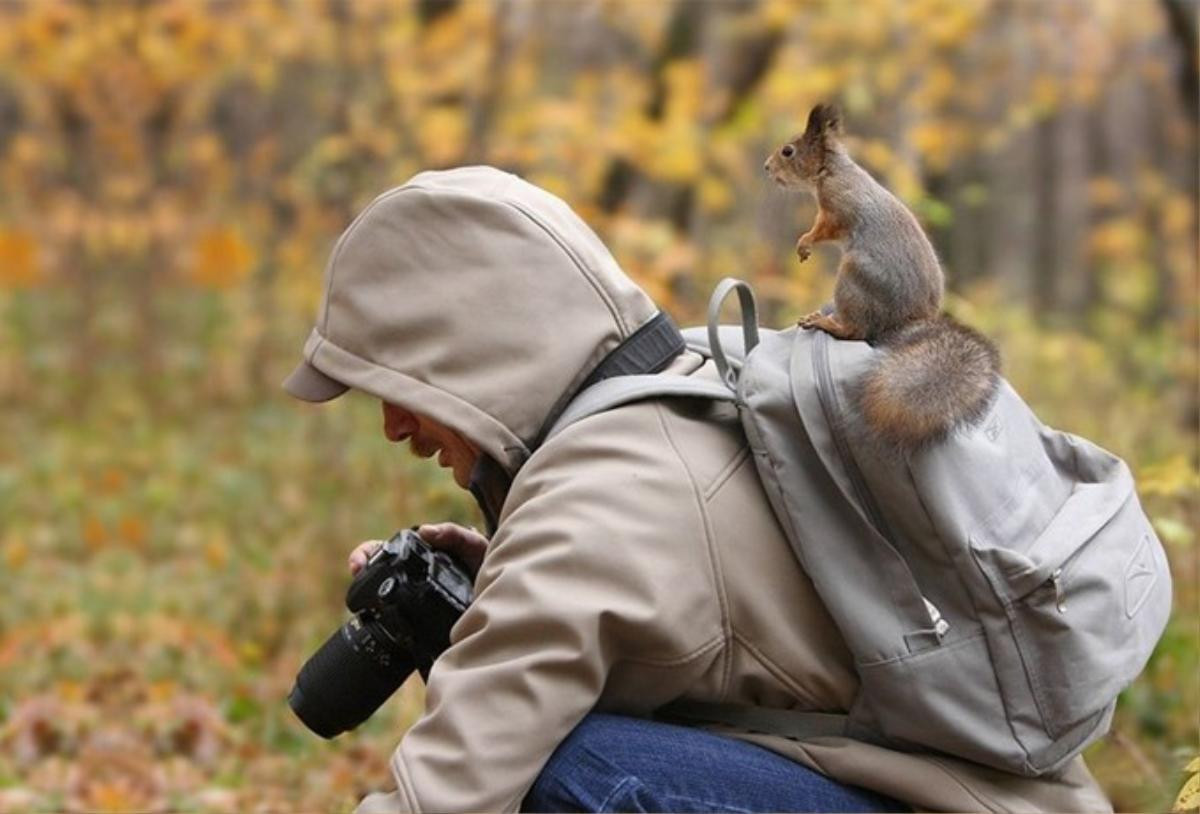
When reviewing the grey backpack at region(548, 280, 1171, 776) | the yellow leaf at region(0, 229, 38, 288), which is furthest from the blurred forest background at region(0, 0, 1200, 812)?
the grey backpack at region(548, 280, 1171, 776)

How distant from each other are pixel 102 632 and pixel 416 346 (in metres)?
4.06

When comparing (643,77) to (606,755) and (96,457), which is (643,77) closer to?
(96,457)

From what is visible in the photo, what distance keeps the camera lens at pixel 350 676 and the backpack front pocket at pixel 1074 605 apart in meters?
0.99

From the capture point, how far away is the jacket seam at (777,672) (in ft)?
7.63

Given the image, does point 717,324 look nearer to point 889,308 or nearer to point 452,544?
point 889,308

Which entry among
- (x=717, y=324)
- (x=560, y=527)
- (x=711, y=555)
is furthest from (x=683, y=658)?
(x=717, y=324)

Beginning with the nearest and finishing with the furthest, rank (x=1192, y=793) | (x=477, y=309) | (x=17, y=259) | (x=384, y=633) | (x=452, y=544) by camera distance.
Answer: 1. (x=477, y=309)
2. (x=1192, y=793)
3. (x=384, y=633)
4. (x=452, y=544)
5. (x=17, y=259)

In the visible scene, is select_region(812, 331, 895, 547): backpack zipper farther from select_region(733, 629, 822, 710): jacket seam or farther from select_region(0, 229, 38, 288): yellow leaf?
select_region(0, 229, 38, 288): yellow leaf

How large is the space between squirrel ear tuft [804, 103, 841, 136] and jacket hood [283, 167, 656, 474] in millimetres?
362

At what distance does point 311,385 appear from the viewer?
2.61m

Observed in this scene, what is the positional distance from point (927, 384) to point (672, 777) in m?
0.63

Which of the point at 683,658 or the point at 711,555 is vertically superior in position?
the point at 711,555

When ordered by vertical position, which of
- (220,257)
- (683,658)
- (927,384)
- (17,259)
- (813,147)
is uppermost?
(813,147)

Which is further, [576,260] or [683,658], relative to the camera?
[576,260]
